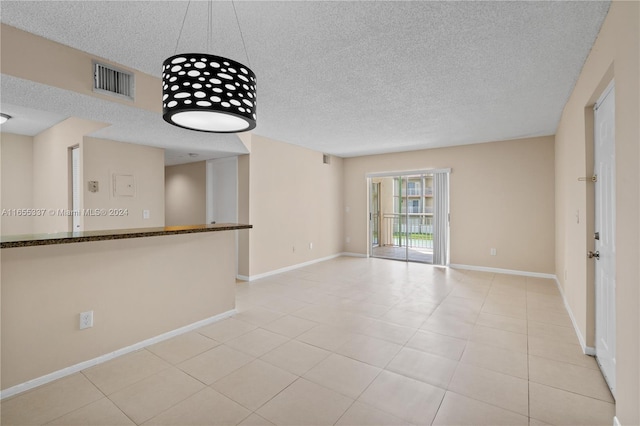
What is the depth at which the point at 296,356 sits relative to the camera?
2.61 meters

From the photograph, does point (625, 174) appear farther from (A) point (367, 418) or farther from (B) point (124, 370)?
(B) point (124, 370)

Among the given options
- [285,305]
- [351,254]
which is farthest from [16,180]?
[351,254]

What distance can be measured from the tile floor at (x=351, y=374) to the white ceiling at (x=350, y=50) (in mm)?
2384

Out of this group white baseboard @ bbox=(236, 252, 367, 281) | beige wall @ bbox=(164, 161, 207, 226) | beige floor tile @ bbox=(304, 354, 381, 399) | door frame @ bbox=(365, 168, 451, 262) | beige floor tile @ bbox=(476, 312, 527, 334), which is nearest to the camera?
beige floor tile @ bbox=(304, 354, 381, 399)

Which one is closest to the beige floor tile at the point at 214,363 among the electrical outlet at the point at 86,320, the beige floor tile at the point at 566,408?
the electrical outlet at the point at 86,320

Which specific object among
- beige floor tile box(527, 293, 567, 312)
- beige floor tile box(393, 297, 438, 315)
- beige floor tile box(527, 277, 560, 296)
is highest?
beige floor tile box(527, 277, 560, 296)

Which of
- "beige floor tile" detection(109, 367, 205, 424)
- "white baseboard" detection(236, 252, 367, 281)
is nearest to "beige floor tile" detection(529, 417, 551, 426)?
"beige floor tile" detection(109, 367, 205, 424)

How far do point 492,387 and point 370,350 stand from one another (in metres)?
0.96

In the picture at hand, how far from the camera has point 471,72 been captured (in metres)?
2.80

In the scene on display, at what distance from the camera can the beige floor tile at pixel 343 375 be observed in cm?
215

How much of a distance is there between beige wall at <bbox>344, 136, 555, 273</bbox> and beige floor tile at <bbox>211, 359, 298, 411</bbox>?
5.02m

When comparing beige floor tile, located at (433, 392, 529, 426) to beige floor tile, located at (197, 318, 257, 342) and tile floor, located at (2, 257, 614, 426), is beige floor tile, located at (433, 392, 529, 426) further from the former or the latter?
beige floor tile, located at (197, 318, 257, 342)

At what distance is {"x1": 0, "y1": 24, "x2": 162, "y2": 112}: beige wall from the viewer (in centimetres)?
216

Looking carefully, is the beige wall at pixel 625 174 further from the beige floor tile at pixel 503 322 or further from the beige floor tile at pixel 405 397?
the beige floor tile at pixel 503 322
